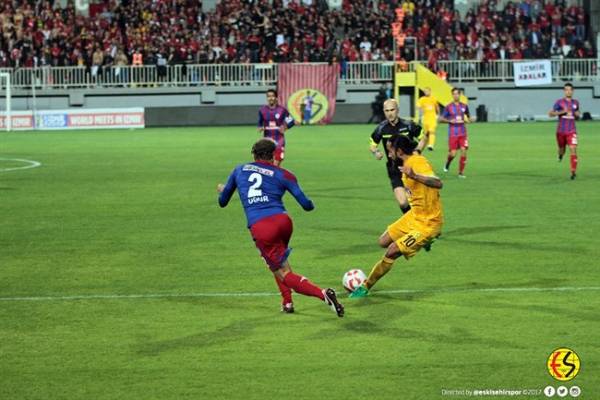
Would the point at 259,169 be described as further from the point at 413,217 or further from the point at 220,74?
the point at 220,74

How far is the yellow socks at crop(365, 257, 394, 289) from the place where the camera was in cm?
1282

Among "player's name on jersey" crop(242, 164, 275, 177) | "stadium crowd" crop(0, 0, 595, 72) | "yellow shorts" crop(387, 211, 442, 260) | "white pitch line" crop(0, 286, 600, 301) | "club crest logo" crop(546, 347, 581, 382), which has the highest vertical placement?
"stadium crowd" crop(0, 0, 595, 72)

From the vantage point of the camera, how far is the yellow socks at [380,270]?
1282 centimetres

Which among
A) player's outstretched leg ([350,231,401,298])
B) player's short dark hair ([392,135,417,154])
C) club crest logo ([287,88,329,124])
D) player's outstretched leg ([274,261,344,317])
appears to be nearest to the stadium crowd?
club crest logo ([287,88,329,124])

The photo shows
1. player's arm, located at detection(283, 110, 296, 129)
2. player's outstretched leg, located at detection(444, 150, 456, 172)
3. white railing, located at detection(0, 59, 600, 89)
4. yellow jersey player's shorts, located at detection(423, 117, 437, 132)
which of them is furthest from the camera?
white railing, located at detection(0, 59, 600, 89)

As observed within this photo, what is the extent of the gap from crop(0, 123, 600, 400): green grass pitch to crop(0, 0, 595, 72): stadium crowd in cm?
3162

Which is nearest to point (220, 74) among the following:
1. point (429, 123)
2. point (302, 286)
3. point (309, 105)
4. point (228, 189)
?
point (309, 105)

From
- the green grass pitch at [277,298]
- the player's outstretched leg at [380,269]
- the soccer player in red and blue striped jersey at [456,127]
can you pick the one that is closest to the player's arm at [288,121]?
the green grass pitch at [277,298]

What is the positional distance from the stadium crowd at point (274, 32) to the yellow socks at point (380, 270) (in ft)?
150

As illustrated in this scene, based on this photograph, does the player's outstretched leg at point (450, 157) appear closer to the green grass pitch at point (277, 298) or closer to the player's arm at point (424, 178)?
the green grass pitch at point (277, 298)

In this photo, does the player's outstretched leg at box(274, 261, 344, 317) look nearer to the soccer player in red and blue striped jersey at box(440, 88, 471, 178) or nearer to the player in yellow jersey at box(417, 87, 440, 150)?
the soccer player in red and blue striped jersey at box(440, 88, 471, 178)

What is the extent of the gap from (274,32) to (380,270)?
4865cm

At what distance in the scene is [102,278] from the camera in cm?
1461

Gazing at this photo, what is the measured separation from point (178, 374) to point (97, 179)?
2023cm
